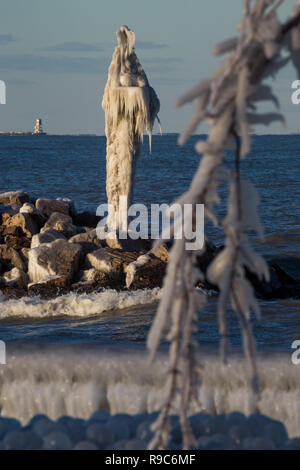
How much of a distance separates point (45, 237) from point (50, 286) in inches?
37.6

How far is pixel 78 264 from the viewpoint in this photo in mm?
8031

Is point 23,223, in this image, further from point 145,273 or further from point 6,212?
point 145,273

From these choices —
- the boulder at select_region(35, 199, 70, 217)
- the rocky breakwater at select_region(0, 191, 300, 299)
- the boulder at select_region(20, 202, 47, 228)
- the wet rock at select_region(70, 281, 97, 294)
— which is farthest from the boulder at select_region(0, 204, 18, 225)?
the wet rock at select_region(70, 281, 97, 294)

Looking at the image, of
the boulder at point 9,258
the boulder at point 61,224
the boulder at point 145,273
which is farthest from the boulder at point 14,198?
the boulder at point 145,273

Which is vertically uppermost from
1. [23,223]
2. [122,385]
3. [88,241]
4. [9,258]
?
[23,223]

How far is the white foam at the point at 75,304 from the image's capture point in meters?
7.20

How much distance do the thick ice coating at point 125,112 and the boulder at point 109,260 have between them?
1.51 feet

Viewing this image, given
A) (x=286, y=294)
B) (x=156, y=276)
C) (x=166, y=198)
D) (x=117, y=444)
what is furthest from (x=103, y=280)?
(x=166, y=198)

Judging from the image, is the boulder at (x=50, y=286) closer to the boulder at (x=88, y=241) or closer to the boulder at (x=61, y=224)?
the boulder at (x=88, y=241)

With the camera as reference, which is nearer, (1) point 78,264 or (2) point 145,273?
(2) point 145,273

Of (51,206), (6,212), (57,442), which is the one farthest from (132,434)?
(51,206)

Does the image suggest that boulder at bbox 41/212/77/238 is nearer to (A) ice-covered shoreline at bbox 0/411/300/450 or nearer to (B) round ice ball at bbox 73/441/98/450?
(A) ice-covered shoreline at bbox 0/411/300/450

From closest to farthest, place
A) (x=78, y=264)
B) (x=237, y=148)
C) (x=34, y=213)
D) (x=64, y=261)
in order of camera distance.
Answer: (x=237, y=148) < (x=64, y=261) < (x=78, y=264) < (x=34, y=213)

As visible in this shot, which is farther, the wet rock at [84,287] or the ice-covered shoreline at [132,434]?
the wet rock at [84,287]
